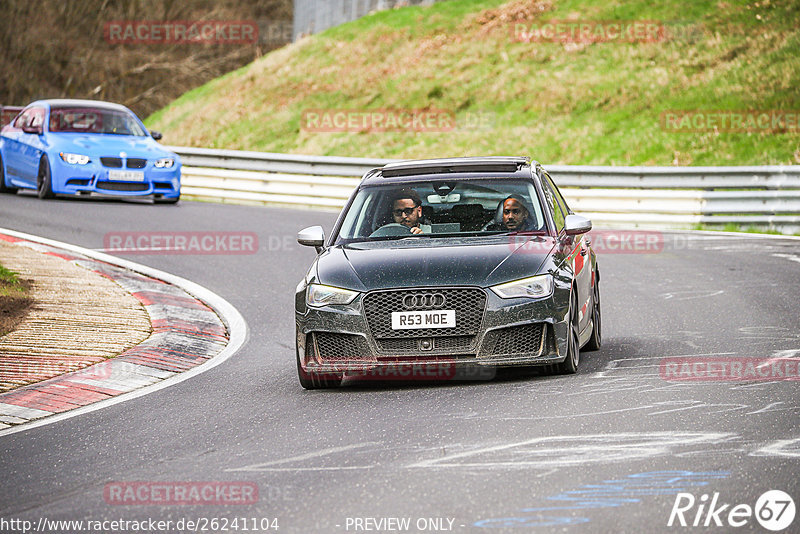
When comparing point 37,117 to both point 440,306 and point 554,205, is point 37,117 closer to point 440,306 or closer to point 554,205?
point 554,205

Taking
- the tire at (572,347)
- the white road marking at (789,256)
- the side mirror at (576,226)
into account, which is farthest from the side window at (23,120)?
the tire at (572,347)

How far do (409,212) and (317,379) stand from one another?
61.8 inches

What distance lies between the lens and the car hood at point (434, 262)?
27.4ft

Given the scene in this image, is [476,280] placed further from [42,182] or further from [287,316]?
[42,182]

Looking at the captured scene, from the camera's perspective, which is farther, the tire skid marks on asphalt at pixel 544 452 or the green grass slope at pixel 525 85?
the green grass slope at pixel 525 85

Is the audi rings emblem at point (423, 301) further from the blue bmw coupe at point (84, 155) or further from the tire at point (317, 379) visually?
the blue bmw coupe at point (84, 155)

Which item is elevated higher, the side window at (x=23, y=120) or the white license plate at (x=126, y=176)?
the side window at (x=23, y=120)

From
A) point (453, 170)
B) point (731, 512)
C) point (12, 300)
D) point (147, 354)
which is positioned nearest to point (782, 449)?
point (731, 512)

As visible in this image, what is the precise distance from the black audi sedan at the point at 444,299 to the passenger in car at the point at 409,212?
0.7 inches

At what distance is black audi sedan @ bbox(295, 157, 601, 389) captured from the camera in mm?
8305

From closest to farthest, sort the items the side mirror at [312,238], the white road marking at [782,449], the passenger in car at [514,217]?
the white road marking at [782,449]
the side mirror at [312,238]
the passenger in car at [514,217]

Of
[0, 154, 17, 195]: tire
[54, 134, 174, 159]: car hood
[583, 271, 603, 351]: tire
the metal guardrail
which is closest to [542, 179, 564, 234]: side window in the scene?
[583, 271, 603, 351]: tire

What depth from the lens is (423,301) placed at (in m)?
8.31

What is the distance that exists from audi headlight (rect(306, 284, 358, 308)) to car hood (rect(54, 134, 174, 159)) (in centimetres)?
1324
